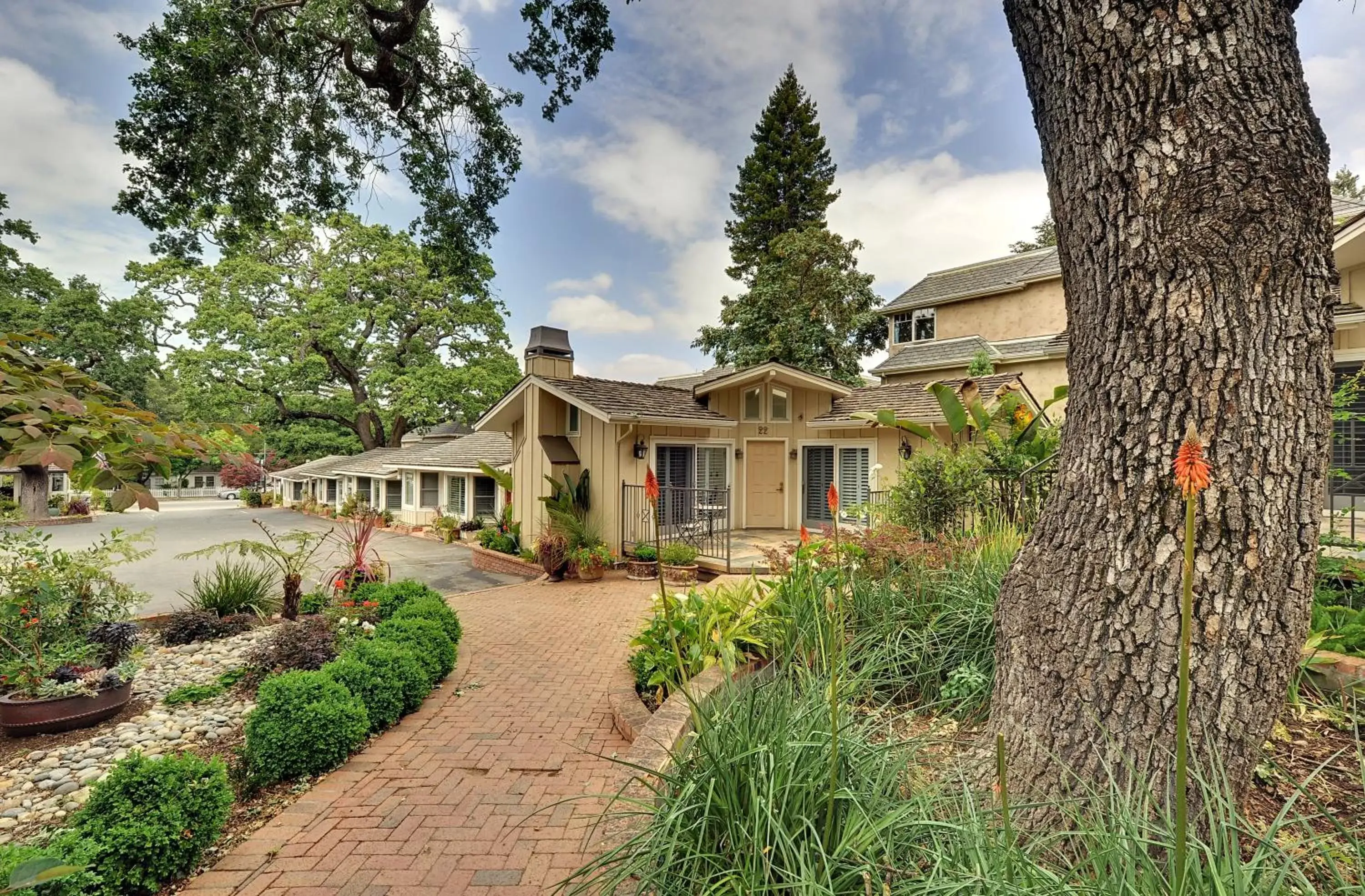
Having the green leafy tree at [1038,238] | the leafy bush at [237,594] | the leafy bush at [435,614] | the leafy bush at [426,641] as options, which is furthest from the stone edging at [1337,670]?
the green leafy tree at [1038,238]

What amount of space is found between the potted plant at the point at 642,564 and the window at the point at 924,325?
15164 mm

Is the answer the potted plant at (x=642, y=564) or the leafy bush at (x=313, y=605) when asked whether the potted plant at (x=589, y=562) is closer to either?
the potted plant at (x=642, y=564)

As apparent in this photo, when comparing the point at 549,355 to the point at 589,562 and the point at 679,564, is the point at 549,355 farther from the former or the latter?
the point at 679,564

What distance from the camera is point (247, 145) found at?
5.63m

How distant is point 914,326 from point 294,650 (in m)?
21.1

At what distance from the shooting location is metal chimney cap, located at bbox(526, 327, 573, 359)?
11805mm

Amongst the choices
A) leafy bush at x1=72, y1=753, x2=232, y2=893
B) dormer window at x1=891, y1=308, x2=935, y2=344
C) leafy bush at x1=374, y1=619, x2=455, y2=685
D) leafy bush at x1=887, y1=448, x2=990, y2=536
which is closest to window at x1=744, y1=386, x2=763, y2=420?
leafy bush at x1=887, y1=448, x2=990, y2=536

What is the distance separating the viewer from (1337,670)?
2.91m

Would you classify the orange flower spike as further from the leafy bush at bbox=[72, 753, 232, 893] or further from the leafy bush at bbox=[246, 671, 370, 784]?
the leafy bush at bbox=[246, 671, 370, 784]

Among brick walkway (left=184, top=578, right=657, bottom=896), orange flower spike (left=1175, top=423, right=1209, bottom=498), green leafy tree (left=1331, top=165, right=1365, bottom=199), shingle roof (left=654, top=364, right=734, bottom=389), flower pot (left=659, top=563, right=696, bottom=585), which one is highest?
A: green leafy tree (left=1331, top=165, right=1365, bottom=199)

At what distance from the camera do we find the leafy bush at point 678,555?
955 centimetres

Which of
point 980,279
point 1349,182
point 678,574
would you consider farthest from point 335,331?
point 1349,182

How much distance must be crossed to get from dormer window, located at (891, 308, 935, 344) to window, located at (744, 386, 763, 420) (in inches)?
412

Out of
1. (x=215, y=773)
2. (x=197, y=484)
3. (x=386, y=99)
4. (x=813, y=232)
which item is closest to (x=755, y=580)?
(x=215, y=773)
